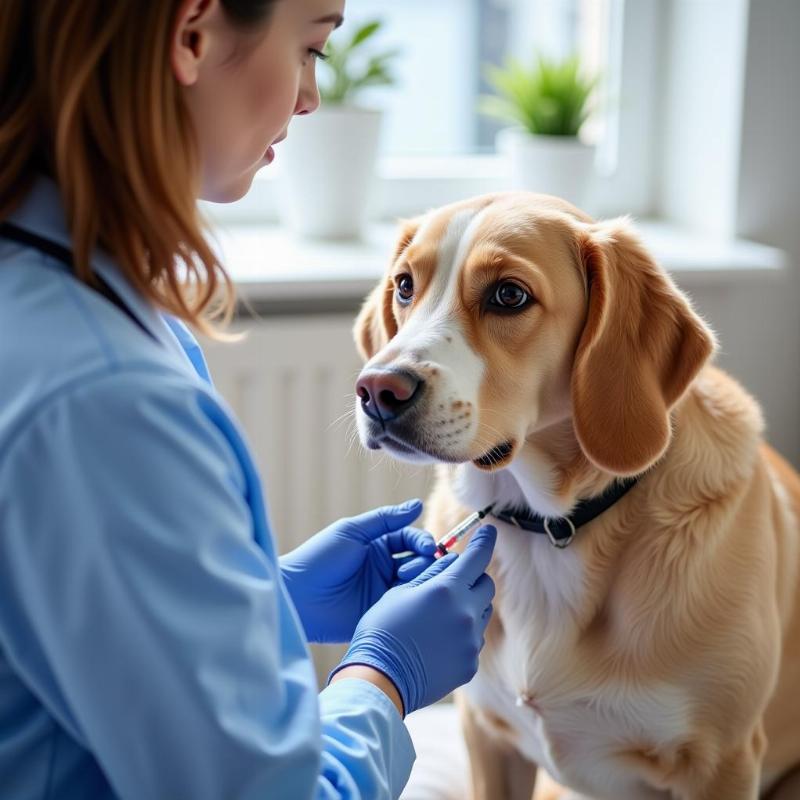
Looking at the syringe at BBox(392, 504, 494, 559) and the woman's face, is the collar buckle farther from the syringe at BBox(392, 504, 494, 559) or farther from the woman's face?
the woman's face

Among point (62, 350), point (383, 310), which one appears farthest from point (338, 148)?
point (62, 350)

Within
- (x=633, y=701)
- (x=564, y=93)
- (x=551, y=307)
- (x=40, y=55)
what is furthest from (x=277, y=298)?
(x=40, y=55)

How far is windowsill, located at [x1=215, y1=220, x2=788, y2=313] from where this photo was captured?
1.91 meters

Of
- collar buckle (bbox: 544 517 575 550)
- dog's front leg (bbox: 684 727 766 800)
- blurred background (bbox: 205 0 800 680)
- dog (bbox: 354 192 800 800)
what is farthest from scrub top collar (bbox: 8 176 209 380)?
blurred background (bbox: 205 0 800 680)

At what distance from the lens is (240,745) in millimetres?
724

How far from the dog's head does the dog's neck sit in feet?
0.05

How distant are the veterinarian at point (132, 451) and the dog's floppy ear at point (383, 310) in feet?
1.58

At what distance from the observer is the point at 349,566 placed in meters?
1.25

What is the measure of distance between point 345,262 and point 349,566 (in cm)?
87

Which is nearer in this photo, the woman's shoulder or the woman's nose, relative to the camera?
the woman's shoulder

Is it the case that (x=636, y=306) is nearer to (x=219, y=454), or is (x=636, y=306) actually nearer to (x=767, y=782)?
(x=219, y=454)

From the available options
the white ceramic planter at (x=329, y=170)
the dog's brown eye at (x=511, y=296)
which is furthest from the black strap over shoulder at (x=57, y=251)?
the white ceramic planter at (x=329, y=170)

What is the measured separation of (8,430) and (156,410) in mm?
88

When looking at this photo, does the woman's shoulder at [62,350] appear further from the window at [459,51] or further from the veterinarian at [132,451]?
the window at [459,51]
